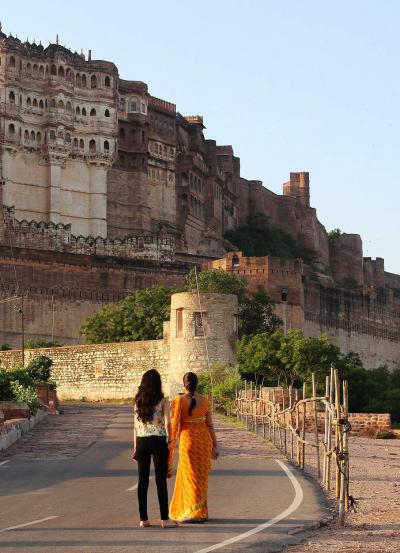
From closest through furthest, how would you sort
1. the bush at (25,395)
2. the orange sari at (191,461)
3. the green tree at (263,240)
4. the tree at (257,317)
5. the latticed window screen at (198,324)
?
the orange sari at (191,461) → the bush at (25,395) → the latticed window screen at (198,324) → the tree at (257,317) → the green tree at (263,240)

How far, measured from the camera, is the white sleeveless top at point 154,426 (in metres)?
12.1

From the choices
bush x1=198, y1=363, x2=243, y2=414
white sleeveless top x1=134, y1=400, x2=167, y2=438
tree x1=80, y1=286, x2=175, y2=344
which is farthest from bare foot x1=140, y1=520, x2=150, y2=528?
tree x1=80, y1=286, x2=175, y2=344

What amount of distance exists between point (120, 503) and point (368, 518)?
103 inches

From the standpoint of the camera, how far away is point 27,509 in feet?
42.6

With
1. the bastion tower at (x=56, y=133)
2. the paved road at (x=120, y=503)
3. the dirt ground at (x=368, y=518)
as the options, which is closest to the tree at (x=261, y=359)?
the paved road at (x=120, y=503)

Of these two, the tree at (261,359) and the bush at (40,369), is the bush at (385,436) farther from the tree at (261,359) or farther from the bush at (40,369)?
the bush at (40,369)

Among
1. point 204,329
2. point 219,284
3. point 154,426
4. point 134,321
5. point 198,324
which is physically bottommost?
point 154,426

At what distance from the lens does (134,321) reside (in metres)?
54.7

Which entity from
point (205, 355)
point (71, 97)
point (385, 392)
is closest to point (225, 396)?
point (205, 355)

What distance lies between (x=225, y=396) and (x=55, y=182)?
4660cm

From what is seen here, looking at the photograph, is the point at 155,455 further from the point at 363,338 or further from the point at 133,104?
the point at 133,104

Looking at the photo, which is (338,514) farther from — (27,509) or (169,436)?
(27,509)

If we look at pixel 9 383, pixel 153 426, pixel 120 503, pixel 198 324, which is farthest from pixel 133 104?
pixel 153 426

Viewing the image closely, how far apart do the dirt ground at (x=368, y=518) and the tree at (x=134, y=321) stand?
31.8 meters
